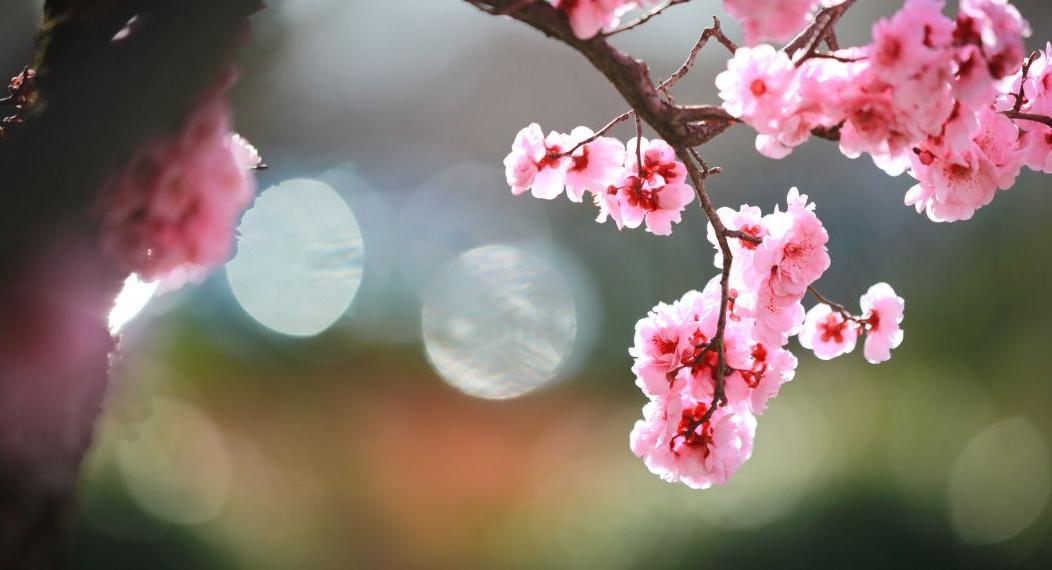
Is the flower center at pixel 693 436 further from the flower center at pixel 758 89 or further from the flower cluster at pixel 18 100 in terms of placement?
the flower cluster at pixel 18 100

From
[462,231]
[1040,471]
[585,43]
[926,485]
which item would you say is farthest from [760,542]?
[462,231]

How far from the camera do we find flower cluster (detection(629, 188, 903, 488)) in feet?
3.92

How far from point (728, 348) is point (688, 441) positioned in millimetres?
151

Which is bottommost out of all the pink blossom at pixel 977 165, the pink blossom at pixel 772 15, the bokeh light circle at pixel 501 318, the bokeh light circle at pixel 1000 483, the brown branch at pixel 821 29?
the bokeh light circle at pixel 1000 483

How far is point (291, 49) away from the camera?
5.47m

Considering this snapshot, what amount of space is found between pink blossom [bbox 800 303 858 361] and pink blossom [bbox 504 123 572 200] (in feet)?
1.58

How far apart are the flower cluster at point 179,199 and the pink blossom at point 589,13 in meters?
0.39

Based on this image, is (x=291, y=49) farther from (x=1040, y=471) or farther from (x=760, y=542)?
(x=1040, y=471)

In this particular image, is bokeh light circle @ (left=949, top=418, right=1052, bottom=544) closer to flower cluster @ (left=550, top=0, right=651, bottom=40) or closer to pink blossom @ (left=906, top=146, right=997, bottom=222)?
pink blossom @ (left=906, top=146, right=997, bottom=222)

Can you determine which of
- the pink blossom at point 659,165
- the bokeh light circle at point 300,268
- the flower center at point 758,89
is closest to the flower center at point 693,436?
the pink blossom at point 659,165

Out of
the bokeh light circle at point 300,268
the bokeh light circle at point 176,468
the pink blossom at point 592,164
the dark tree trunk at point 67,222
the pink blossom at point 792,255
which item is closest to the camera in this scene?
the dark tree trunk at point 67,222

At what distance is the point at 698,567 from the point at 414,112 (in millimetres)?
6180

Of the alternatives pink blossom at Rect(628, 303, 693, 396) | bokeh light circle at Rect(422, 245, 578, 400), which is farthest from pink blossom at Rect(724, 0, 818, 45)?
bokeh light circle at Rect(422, 245, 578, 400)

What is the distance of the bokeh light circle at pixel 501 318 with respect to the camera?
7.62m
